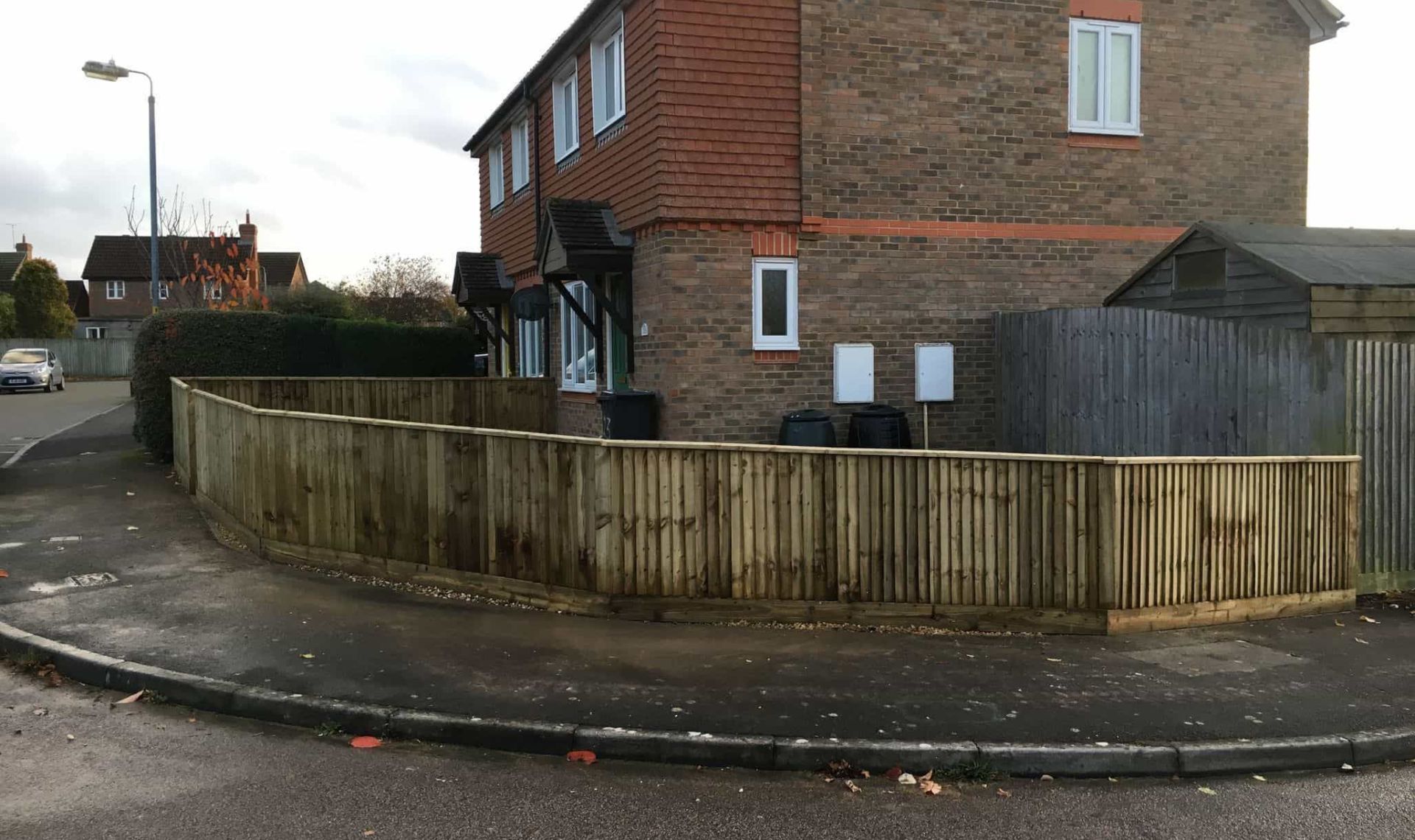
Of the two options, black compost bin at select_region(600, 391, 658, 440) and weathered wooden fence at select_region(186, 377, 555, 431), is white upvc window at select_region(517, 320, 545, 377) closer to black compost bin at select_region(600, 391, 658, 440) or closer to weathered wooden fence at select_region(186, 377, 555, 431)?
weathered wooden fence at select_region(186, 377, 555, 431)

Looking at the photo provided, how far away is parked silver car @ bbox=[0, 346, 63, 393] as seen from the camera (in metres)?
37.7

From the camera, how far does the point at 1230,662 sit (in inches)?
262

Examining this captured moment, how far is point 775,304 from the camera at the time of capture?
1254cm

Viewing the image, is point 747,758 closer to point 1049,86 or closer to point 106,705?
point 106,705

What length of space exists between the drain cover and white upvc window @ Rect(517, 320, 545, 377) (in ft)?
31.7

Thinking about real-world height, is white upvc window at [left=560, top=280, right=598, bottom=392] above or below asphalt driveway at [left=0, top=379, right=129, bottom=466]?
above

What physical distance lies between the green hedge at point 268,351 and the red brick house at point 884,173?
5.74m

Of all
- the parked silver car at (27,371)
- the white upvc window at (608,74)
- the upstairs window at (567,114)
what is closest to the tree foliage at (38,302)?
the parked silver car at (27,371)

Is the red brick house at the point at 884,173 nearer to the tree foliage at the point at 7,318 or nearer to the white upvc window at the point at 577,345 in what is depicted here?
the white upvc window at the point at 577,345

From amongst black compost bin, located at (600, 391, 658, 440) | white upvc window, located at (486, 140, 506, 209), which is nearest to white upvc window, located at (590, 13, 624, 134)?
black compost bin, located at (600, 391, 658, 440)

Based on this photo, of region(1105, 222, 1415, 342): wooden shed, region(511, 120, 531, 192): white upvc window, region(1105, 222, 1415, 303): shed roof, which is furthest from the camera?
region(511, 120, 531, 192): white upvc window

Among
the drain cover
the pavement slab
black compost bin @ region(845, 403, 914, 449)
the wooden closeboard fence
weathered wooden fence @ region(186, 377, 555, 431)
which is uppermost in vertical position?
weathered wooden fence @ region(186, 377, 555, 431)

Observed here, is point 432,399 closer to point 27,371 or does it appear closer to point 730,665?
point 730,665

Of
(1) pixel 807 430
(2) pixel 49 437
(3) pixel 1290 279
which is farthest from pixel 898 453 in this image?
(2) pixel 49 437
